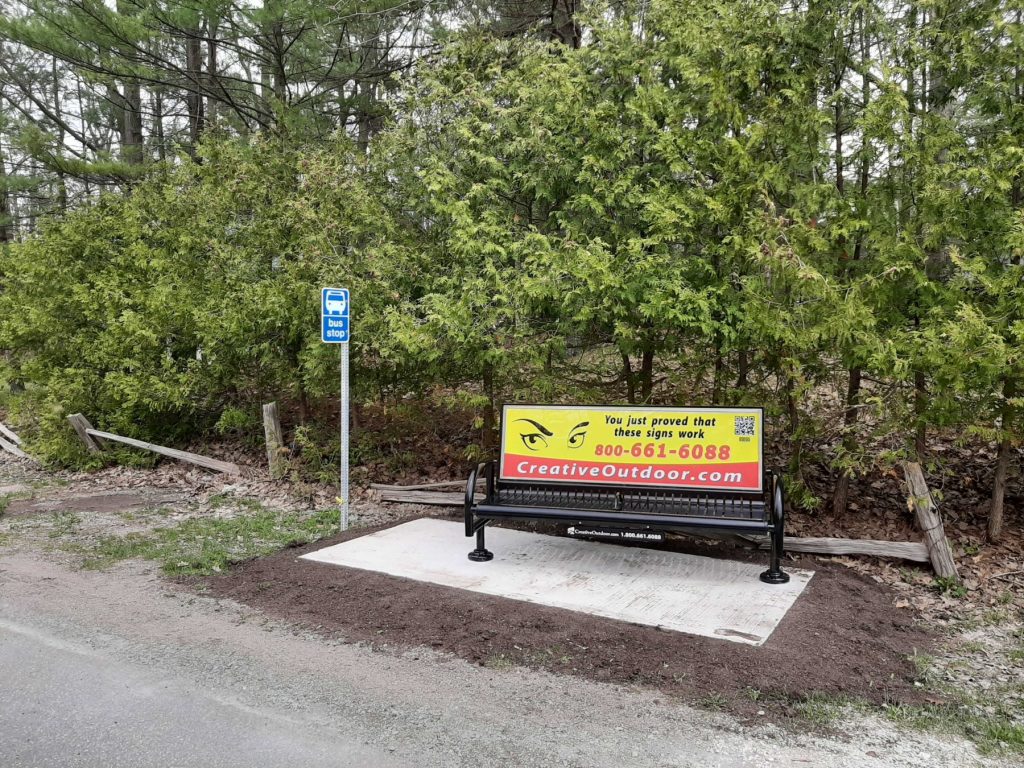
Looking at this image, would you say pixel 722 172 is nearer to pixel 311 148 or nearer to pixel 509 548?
pixel 509 548

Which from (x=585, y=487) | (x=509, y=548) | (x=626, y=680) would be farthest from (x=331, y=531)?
(x=626, y=680)

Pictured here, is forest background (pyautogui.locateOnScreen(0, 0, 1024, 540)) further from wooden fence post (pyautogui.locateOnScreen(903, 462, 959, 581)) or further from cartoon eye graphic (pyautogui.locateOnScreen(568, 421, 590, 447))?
A: cartoon eye graphic (pyautogui.locateOnScreen(568, 421, 590, 447))

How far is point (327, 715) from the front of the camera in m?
3.57

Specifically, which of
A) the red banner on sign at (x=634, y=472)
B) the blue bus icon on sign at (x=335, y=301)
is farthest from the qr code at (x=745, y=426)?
the blue bus icon on sign at (x=335, y=301)

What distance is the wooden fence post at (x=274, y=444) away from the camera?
31.2 ft

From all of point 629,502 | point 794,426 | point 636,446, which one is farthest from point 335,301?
point 794,426

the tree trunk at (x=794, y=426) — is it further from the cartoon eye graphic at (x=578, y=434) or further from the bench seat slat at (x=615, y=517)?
the cartoon eye graphic at (x=578, y=434)

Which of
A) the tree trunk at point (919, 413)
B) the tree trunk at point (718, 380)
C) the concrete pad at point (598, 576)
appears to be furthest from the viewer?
the tree trunk at point (718, 380)

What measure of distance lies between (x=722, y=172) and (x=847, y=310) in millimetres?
1706

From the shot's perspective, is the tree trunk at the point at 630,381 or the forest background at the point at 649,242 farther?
the tree trunk at the point at 630,381

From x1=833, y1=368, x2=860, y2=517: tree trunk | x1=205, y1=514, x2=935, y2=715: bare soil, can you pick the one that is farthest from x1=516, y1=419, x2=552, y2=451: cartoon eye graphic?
x1=833, y1=368, x2=860, y2=517: tree trunk

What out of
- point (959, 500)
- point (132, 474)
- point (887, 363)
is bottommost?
point (132, 474)

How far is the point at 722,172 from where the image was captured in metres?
6.50

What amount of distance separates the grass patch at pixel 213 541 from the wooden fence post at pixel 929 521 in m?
5.20
